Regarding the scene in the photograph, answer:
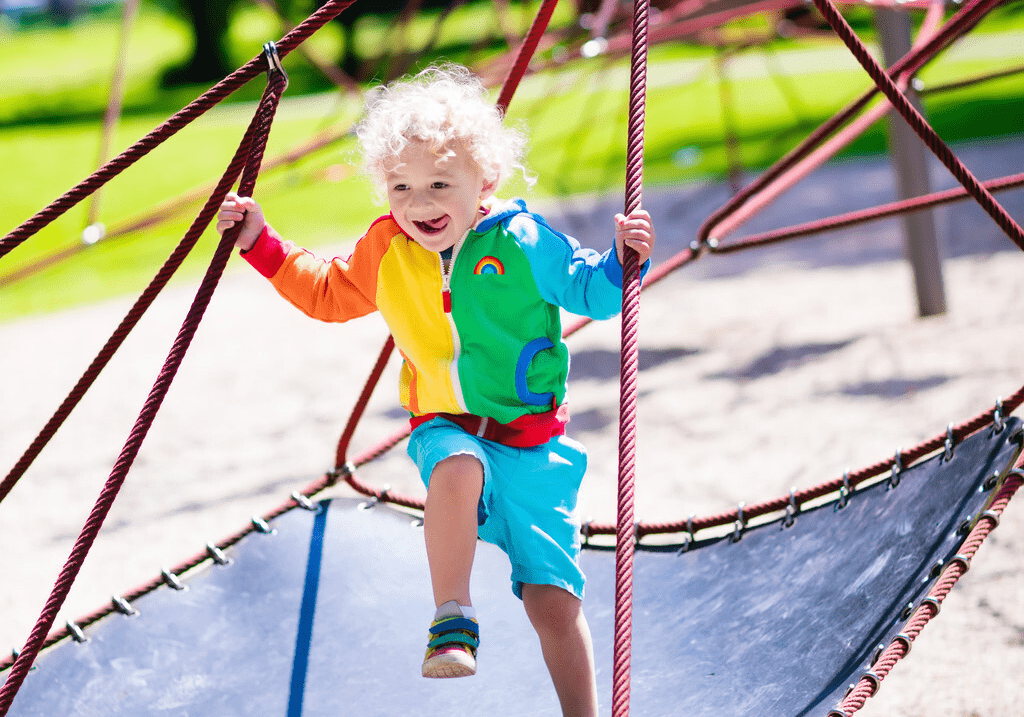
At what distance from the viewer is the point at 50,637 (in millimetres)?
1906

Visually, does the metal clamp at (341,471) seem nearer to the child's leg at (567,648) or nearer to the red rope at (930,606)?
the child's leg at (567,648)

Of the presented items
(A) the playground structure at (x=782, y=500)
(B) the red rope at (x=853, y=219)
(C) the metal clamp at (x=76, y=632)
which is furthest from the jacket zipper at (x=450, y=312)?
(B) the red rope at (x=853, y=219)

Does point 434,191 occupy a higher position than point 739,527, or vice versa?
point 434,191

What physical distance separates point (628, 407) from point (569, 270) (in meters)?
0.28

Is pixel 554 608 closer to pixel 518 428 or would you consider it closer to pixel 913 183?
pixel 518 428

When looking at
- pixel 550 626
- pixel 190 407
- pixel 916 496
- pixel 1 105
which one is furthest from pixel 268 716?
pixel 1 105

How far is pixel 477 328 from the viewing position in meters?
1.41

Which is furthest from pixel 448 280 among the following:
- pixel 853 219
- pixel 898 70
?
pixel 898 70

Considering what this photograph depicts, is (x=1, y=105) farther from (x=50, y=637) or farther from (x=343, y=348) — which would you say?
(x=50, y=637)

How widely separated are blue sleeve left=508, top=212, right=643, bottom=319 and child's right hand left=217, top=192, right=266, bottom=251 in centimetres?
33

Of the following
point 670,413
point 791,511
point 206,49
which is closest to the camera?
point 791,511

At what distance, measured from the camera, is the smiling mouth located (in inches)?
54.1

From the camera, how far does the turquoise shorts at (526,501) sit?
4.52 feet

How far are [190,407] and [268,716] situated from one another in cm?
248
